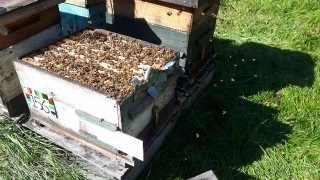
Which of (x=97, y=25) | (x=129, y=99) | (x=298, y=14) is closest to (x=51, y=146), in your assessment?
(x=129, y=99)

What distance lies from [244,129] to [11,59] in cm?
314

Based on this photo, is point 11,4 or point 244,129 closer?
point 11,4

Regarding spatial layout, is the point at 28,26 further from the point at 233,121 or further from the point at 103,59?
the point at 233,121

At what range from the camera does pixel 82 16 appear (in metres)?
4.45

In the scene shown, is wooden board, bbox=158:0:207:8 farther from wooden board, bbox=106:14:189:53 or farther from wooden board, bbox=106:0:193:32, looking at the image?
wooden board, bbox=106:14:189:53

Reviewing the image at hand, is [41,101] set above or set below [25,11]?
below

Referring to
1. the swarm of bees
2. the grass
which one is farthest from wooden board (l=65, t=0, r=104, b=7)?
the grass

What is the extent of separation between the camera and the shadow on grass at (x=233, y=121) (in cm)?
394

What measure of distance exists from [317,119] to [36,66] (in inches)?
156

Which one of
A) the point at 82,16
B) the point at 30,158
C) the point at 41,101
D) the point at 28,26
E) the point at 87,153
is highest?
the point at 28,26

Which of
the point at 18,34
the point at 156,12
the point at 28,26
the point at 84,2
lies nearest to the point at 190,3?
the point at 156,12

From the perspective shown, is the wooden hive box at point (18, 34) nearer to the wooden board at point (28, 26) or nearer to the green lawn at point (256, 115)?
the wooden board at point (28, 26)

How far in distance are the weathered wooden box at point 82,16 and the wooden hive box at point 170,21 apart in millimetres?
115

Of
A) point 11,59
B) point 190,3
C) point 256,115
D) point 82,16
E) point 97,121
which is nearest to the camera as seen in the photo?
point 97,121
